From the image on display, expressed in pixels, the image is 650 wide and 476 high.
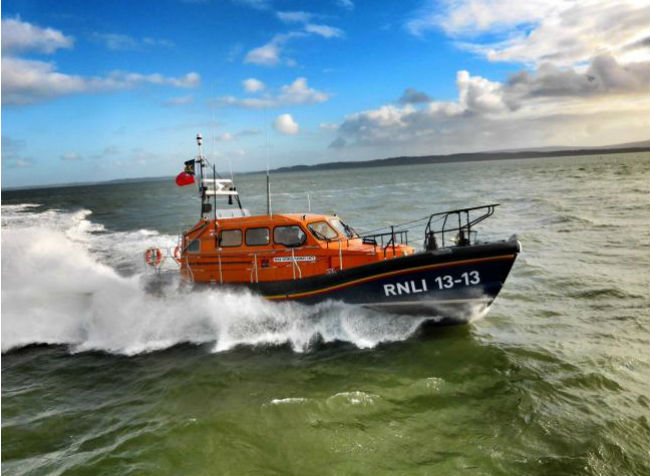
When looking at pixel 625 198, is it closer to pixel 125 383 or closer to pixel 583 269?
pixel 583 269

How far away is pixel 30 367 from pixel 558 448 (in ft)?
26.7

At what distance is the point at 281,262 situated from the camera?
826cm

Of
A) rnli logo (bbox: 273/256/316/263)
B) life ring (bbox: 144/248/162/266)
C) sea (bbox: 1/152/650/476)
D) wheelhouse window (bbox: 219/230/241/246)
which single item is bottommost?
sea (bbox: 1/152/650/476)

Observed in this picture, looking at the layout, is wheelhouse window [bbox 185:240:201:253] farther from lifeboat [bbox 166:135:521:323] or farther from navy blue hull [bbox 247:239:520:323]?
navy blue hull [bbox 247:239:520:323]

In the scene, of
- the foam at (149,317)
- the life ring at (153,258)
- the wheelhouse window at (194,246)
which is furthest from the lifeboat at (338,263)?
the life ring at (153,258)

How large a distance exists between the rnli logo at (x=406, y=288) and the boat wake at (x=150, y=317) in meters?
0.54

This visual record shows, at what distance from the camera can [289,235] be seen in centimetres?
820

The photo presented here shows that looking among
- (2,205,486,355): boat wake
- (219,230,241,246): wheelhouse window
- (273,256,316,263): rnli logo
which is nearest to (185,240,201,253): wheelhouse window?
(219,230,241,246): wheelhouse window

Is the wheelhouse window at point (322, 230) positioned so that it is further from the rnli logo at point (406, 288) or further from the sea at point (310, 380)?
the rnli logo at point (406, 288)

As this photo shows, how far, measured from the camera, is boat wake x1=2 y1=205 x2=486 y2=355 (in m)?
7.70

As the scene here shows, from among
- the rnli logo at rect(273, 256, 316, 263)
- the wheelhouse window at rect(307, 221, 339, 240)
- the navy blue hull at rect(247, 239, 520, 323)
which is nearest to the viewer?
the navy blue hull at rect(247, 239, 520, 323)

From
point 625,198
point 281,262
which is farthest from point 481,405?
point 625,198

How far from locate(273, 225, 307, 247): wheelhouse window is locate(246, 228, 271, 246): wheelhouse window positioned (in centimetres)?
17

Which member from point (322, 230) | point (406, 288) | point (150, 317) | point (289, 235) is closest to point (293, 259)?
point (289, 235)
